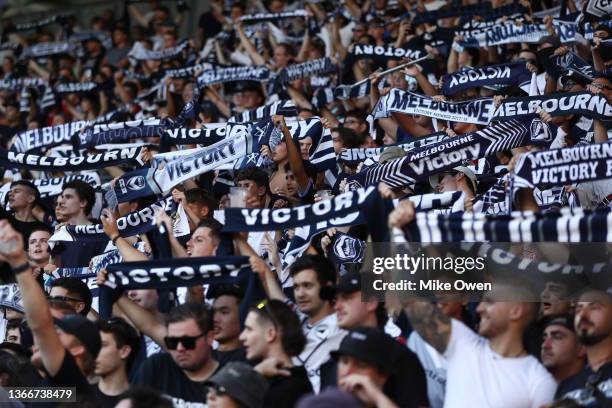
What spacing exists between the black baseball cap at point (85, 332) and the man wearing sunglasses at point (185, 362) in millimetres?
293

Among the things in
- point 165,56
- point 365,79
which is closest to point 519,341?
point 365,79

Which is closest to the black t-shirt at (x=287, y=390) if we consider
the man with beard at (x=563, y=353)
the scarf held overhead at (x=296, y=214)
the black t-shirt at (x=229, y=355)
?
the black t-shirt at (x=229, y=355)

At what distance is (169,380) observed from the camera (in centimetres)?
680

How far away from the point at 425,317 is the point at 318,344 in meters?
0.78

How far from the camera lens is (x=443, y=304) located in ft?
22.0

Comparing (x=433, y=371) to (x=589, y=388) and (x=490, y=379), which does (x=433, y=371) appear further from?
(x=589, y=388)

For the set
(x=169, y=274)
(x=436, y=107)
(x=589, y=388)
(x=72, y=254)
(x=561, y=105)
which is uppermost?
(x=436, y=107)

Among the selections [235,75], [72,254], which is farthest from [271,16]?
[72,254]

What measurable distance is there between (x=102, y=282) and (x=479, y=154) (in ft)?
9.00

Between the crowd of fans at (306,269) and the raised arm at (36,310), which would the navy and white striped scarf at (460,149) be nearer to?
the crowd of fans at (306,269)

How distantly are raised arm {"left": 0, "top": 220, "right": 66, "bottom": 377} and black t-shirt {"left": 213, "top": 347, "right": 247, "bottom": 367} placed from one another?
0.82 meters

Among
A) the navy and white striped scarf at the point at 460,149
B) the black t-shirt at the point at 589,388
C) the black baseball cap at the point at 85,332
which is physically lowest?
the black t-shirt at the point at 589,388

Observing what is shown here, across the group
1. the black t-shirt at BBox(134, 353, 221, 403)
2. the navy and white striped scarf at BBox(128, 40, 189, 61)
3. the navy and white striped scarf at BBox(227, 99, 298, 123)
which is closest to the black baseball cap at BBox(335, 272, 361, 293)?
the black t-shirt at BBox(134, 353, 221, 403)

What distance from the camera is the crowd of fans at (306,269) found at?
6090 millimetres
